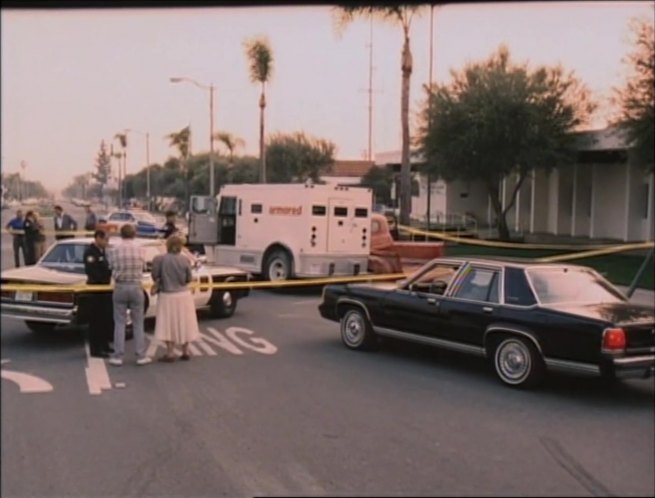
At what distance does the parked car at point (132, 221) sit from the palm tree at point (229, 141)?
171mm

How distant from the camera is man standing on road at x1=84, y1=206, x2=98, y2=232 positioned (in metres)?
1.26

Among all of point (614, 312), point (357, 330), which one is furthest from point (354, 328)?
point (614, 312)

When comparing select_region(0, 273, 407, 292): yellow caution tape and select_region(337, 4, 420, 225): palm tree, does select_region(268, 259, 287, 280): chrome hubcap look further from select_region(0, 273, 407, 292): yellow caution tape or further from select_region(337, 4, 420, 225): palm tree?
select_region(337, 4, 420, 225): palm tree

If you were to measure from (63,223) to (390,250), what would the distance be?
21.9 inches

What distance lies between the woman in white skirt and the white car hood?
143mm

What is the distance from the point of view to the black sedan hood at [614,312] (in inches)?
192

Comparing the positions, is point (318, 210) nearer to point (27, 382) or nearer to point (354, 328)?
point (27, 382)

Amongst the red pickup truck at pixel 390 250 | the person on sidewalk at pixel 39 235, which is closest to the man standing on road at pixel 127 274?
the person on sidewalk at pixel 39 235

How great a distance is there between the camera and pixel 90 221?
1.28 m

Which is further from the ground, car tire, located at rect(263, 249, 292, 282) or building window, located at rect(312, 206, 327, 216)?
building window, located at rect(312, 206, 327, 216)

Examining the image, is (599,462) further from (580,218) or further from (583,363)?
(580,218)

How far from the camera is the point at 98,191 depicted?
1.18m

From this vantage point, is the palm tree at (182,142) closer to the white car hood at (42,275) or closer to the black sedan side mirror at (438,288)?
the white car hood at (42,275)

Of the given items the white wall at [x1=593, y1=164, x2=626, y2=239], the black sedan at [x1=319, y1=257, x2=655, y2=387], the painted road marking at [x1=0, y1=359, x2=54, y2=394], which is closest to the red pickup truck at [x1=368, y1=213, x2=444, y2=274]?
the white wall at [x1=593, y1=164, x2=626, y2=239]
